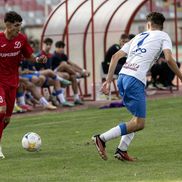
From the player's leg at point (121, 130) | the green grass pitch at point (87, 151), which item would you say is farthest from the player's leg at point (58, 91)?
the player's leg at point (121, 130)

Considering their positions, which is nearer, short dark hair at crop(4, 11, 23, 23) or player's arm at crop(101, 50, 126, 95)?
player's arm at crop(101, 50, 126, 95)

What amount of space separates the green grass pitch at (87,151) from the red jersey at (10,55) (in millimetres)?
1166

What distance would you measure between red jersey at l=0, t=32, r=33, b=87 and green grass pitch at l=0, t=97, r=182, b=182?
117 centimetres

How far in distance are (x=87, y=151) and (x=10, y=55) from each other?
1.85 meters

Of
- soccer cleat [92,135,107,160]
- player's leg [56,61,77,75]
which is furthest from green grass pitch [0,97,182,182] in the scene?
player's leg [56,61,77,75]

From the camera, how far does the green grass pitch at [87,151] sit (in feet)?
30.9

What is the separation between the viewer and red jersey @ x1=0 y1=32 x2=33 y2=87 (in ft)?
38.3

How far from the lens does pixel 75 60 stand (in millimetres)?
23984

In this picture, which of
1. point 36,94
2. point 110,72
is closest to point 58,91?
point 36,94

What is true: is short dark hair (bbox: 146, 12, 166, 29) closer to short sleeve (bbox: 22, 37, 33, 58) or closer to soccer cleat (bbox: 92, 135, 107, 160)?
soccer cleat (bbox: 92, 135, 107, 160)

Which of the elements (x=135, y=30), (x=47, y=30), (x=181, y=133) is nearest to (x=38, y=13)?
(x=135, y=30)

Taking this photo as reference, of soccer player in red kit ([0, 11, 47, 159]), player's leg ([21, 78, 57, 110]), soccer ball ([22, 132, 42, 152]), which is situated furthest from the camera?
player's leg ([21, 78, 57, 110])

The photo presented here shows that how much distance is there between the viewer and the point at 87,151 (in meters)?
11.9

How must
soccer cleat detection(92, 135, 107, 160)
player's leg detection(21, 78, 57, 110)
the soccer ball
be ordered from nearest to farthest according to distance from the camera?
soccer cleat detection(92, 135, 107, 160) → the soccer ball → player's leg detection(21, 78, 57, 110)
